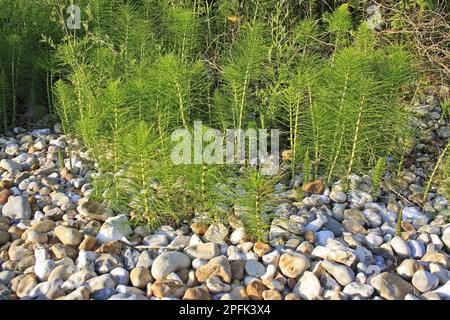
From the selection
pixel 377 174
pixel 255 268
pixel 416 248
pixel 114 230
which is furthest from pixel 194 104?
pixel 416 248

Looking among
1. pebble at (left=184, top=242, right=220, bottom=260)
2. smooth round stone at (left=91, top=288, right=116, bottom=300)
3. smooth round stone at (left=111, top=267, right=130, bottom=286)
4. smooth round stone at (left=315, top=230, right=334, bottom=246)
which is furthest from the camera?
smooth round stone at (left=315, top=230, right=334, bottom=246)

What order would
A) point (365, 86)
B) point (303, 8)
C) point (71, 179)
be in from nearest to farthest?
point (365, 86)
point (71, 179)
point (303, 8)

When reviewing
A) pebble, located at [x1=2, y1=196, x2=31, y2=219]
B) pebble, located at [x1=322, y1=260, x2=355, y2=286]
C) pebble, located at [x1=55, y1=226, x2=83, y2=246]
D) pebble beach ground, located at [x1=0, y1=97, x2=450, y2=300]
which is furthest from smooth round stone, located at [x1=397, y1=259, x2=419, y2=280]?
pebble, located at [x1=2, y1=196, x2=31, y2=219]

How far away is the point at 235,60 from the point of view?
10.3 feet

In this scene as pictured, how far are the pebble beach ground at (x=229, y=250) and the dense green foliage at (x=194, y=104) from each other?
0.13 metres

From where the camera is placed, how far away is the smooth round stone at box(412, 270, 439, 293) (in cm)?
226

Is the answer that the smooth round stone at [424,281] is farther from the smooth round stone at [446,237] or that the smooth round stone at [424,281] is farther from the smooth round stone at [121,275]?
the smooth round stone at [121,275]

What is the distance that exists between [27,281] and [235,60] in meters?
1.64

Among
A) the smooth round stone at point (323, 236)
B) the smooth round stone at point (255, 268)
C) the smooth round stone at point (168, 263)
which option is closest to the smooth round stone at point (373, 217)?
the smooth round stone at point (323, 236)

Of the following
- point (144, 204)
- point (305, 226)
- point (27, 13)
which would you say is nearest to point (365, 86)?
point (305, 226)

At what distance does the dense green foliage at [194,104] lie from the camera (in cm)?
261

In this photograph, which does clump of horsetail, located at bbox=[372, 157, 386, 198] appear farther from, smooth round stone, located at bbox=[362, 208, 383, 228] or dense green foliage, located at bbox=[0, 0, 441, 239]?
smooth round stone, located at bbox=[362, 208, 383, 228]

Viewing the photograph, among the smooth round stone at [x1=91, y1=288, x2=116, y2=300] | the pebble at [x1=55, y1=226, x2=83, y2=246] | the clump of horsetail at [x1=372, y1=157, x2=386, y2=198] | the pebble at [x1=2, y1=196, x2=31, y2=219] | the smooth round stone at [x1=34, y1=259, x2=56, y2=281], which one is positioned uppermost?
the clump of horsetail at [x1=372, y1=157, x2=386, y2=198]

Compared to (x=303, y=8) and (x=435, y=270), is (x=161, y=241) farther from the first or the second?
(x=303, y=8)
